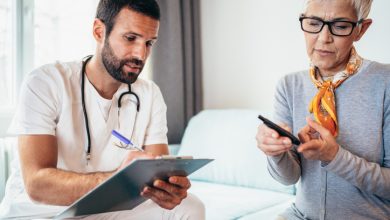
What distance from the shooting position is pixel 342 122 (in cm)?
129

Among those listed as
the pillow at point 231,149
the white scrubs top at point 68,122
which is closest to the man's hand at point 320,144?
the white scrubs top at point 68,122

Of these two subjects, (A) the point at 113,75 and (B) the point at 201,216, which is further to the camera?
(A) the point at 113,75

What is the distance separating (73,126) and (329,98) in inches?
33.4

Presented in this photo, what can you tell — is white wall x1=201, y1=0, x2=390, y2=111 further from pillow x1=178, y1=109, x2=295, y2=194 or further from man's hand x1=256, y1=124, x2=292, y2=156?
man's hand x1=256, y1=124, x2=292, y2=156

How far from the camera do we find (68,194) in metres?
1.24

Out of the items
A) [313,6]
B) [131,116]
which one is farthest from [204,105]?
[313,6]

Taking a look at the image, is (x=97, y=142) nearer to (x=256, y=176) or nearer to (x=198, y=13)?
(x=256, y=176)

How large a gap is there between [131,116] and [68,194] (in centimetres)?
43

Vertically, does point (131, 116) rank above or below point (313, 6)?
below

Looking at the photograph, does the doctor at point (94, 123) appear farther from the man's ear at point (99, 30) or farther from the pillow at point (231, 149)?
the pillow at point (231, 149)

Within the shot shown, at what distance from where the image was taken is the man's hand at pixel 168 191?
115 centimetres

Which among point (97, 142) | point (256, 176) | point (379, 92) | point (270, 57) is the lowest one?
point (256, 176)

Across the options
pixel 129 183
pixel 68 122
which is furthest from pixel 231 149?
pixel 129 183

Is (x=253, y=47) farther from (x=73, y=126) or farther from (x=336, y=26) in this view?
(x=73, y=126)
